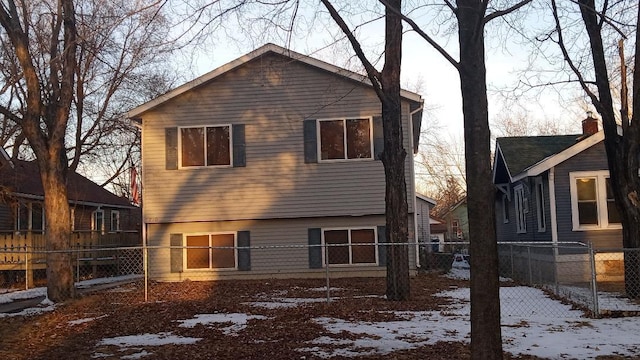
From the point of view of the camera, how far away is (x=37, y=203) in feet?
76.0

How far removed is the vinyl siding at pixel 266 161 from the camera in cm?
1830

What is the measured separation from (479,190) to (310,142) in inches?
525

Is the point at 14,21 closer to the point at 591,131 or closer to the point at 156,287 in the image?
the point at 156,287

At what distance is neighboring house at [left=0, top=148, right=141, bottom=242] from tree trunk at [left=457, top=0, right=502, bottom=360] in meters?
16.7

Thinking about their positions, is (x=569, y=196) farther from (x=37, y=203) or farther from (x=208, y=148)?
(x=37, y=203)

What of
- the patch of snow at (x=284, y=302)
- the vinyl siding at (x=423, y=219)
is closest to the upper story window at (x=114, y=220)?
the vinyl siding at (x=423, y=219)

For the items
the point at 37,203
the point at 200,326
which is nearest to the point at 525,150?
the point at 200,326

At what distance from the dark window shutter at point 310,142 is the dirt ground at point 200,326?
4001mm

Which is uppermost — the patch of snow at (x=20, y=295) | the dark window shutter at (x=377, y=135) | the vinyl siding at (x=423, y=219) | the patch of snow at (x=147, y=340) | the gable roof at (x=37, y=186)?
the dark window shutter at (x=377, y=135)

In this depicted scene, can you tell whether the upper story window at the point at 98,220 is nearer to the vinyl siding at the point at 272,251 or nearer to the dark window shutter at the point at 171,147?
the vinyl siding at the point at 272,251

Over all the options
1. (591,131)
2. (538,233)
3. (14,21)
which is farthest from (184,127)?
(591,131)

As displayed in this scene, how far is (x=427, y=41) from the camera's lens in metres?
5.40

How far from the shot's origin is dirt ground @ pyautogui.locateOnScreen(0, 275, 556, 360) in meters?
7.76

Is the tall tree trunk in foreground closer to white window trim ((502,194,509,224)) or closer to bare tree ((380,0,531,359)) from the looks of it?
bare tree ((380,0,531,359))
